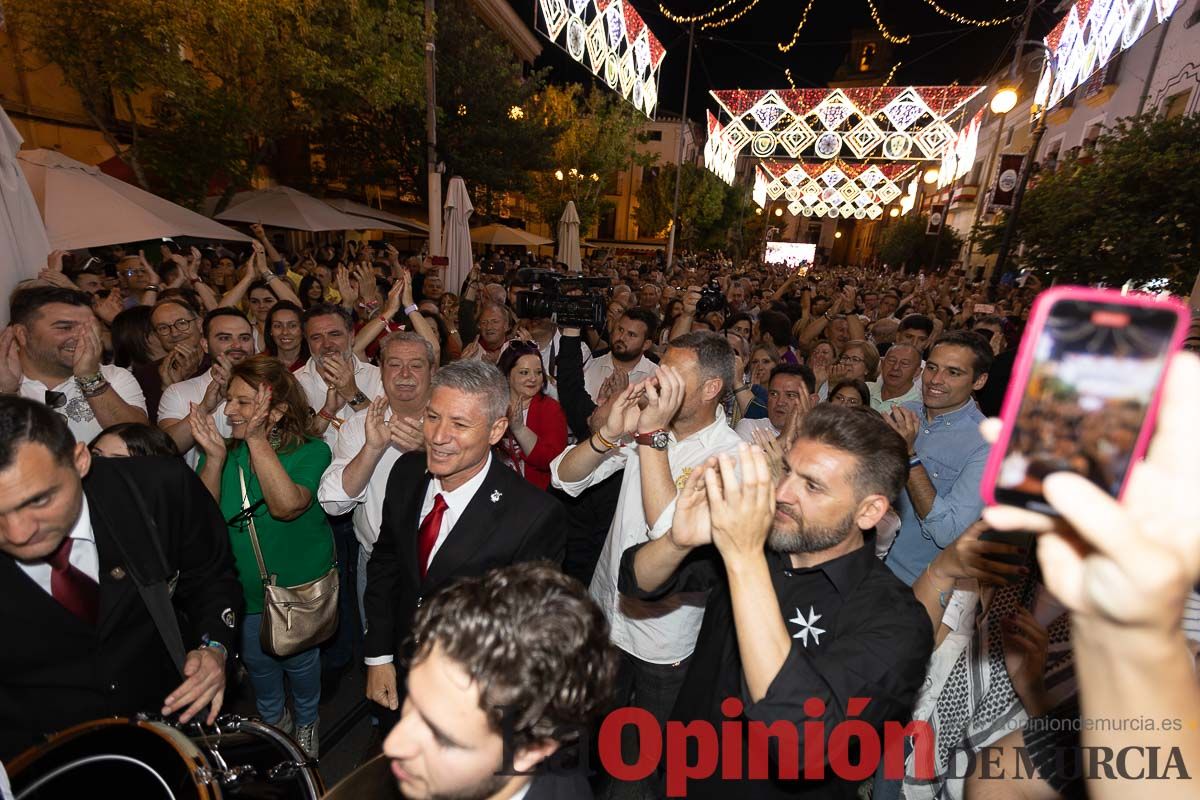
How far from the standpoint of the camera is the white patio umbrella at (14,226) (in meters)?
3.49

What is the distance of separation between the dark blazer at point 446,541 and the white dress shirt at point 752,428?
172 centimetres

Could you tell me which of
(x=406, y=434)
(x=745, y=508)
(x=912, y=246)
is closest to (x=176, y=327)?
(x=406, y=434)

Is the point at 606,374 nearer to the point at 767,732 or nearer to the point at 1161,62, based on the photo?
the point at 767,732

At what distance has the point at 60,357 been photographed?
3271mm

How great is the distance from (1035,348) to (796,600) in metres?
1.42

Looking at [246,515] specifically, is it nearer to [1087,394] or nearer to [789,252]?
[1087,394]

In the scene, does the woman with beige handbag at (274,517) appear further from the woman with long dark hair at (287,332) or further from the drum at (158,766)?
the woman with long dark hair at (287,332)

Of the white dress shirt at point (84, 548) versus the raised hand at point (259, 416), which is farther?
the raised hand at point (259, 416)

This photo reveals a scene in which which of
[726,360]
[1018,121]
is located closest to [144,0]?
[726,360]

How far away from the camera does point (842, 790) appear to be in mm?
1882

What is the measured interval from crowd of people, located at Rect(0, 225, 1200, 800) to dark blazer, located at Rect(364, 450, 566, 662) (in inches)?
0.7

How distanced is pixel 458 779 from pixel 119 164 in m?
17.4

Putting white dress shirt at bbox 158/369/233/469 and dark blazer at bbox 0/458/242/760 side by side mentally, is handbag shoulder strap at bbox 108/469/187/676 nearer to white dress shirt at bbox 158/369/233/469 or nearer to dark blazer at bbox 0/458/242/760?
dark blazer at bbox 0/458/242/760

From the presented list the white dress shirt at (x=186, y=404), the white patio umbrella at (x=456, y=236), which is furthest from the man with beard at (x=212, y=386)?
the white patio umbrella at (x=456, y=236)
